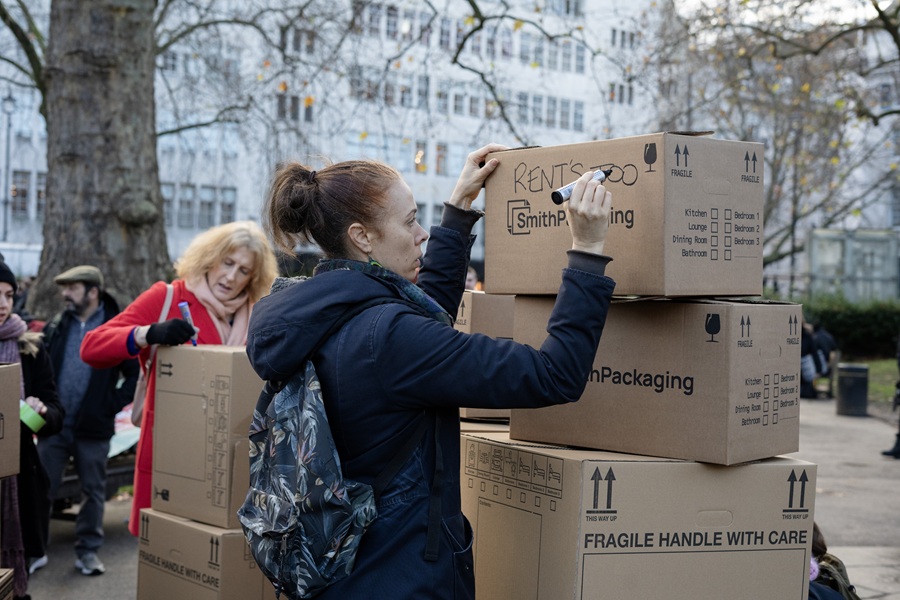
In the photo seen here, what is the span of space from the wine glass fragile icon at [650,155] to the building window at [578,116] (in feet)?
132

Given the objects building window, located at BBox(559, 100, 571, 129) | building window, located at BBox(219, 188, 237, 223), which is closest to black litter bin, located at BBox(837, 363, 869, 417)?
building window, located at BBox(559, 100, 571, 129)

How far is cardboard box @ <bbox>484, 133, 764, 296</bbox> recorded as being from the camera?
7.03 ft

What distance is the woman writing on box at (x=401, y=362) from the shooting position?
1947 millimetres

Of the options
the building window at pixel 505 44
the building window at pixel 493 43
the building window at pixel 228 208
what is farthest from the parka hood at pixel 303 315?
the building window at pixel 228 208

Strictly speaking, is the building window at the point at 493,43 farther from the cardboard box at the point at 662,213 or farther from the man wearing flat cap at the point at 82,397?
the cardboard box at the point at 662,213

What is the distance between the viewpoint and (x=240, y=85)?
16.7 meters

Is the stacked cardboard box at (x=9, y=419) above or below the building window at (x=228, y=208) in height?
below

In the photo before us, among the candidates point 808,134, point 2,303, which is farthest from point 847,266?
point 2,303

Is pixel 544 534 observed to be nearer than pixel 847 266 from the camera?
Yes

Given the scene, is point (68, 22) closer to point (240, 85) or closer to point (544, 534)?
point (544, 534)

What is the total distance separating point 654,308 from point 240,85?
50.6ft

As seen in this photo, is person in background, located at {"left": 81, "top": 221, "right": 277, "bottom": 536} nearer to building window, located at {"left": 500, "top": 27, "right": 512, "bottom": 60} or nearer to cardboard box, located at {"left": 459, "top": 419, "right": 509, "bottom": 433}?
cardboard box, located at {"left": 459, "top": 419, "right": 509, "bottom": 433}

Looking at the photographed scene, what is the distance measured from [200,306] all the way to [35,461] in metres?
1.11

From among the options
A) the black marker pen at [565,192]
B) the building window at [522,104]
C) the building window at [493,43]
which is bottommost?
the black marker pen at [565,192]
